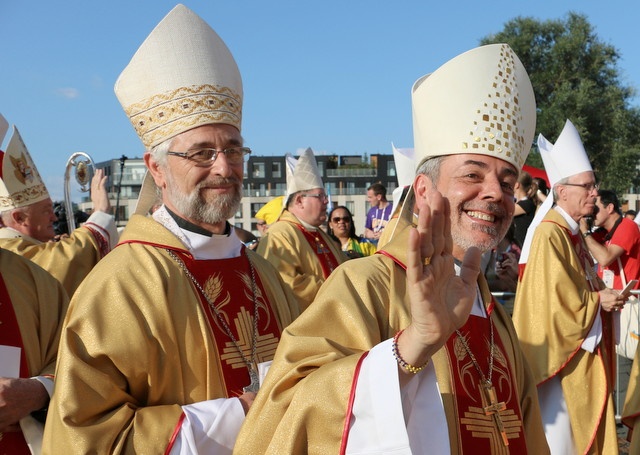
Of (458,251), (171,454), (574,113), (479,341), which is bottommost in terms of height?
(171,454)

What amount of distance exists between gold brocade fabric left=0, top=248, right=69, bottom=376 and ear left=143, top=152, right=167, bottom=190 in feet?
2.29

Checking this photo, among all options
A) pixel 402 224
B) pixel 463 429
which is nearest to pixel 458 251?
pixel 402 224

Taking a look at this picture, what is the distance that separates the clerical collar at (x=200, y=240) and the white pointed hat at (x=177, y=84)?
34cm

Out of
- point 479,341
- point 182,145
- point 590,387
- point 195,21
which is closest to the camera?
point 479,341

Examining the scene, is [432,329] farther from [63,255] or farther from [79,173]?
[79,173]

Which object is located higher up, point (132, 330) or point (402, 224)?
point (402, 224)

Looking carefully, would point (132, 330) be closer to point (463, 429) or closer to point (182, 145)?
point (182, 145)

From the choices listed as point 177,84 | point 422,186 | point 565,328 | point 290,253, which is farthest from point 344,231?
point 422,186

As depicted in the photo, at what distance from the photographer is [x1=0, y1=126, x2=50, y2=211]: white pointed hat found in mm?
5508

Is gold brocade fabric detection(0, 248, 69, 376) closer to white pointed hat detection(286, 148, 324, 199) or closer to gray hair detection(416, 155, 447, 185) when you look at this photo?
gray hair detection(416, 155, 447, 185)

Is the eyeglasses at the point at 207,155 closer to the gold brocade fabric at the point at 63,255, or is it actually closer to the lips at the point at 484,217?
the lips at the point at 484,217

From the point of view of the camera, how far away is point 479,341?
277 centimetres

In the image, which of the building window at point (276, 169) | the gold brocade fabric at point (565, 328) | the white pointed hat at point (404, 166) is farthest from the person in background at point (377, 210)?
the building window at point (276, 169)

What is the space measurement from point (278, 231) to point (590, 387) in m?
4.22
